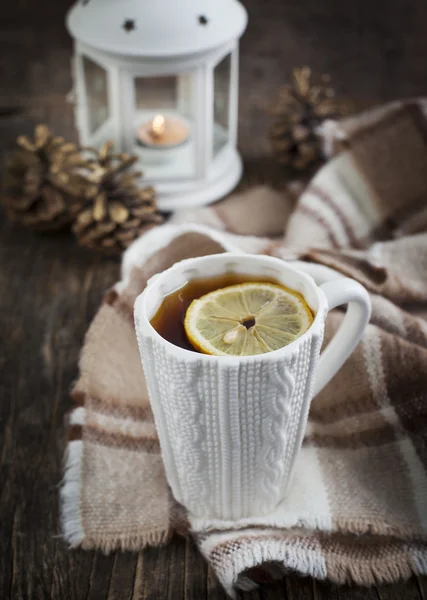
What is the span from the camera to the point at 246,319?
60cm

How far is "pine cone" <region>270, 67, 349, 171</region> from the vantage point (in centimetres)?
121

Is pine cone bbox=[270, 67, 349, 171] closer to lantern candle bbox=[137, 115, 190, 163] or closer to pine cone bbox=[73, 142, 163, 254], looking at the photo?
lantern candle bbox=[137, 115, 190, 163]

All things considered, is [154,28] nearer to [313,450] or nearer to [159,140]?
[159,140]

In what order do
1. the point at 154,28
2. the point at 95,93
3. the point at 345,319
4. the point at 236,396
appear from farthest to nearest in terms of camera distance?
the point at 95,93, the point at 154,28, the point at 345,319, the point at 236,396

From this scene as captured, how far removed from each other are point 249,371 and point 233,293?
0.33ft

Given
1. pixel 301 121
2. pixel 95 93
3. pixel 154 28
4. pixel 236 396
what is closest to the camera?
pixel 236 396

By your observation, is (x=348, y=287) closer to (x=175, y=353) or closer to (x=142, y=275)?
(x=175, y=353)

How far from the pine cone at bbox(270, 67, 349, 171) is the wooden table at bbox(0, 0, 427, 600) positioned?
53 millimetres

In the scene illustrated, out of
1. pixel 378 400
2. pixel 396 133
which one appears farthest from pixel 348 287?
pixel 396 133

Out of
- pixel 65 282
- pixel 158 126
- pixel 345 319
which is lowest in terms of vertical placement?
pixel 65 282

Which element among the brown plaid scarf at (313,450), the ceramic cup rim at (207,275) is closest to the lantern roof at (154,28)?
the brown plaid scarf at (313,450)

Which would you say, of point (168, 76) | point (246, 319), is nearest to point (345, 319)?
point (246, 319)

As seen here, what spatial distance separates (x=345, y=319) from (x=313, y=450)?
160 millimetres

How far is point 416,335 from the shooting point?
0.79 metres
